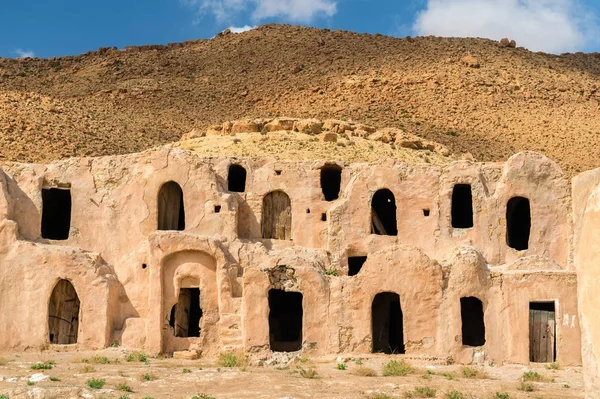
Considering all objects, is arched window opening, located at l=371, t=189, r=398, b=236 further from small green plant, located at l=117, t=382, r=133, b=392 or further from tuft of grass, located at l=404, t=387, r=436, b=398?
small green plant, located at l=117, t=382, r=133, b=392

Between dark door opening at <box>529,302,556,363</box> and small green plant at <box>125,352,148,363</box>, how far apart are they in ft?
34.1

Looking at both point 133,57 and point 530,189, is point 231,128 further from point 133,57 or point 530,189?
point 133,57

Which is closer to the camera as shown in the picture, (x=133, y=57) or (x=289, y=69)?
(x=289, y=69)

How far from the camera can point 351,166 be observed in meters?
27.7

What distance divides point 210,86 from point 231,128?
18408 millimetres

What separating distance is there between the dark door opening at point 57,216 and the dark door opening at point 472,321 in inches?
525

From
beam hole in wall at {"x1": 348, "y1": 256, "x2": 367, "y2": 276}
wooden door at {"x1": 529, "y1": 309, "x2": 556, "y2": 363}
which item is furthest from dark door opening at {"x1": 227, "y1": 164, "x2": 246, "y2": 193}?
wooden door at {"x1": 529, "y1": 309, "x2": 556, "y2": 363}

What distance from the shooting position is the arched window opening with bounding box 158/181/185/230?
2711 centimetres

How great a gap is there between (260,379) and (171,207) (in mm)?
10247

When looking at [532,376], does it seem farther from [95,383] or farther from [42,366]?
[42,366]

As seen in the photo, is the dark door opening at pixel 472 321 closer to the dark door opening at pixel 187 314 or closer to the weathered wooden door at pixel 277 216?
the weathered wooden door at pixel 277 216

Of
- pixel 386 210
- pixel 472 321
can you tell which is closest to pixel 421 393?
pixel 472 321

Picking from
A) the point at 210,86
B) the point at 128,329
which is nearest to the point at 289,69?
the point at 210,86

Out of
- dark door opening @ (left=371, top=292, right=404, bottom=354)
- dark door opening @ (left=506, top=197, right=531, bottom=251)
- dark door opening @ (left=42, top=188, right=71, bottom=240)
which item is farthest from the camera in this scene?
dark door opening @ (left=42, top=188, right=71, bottom=240)
